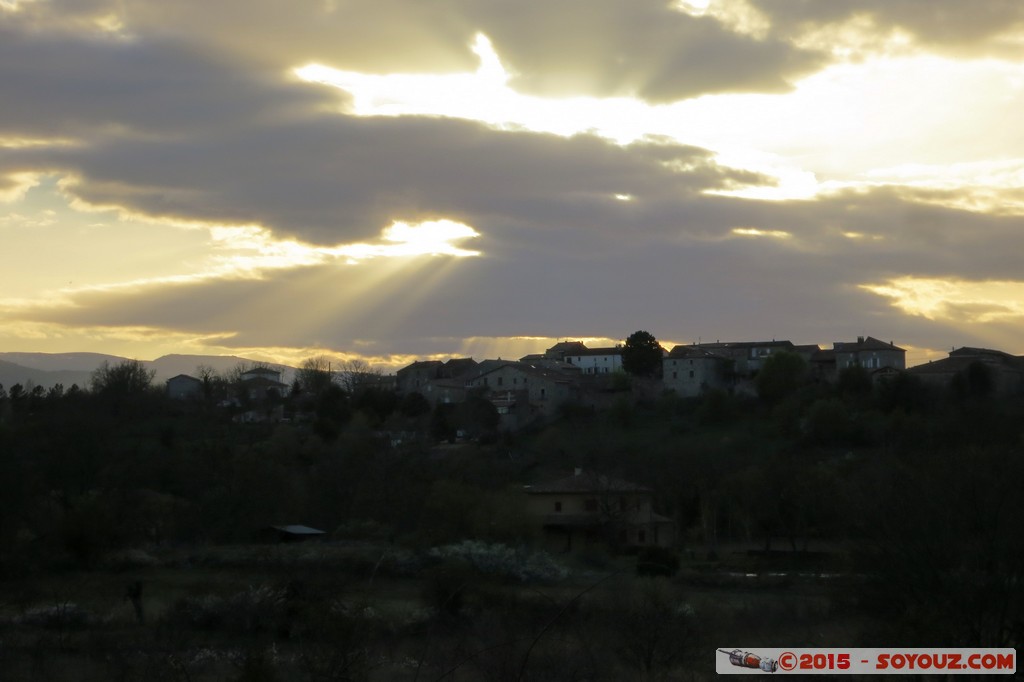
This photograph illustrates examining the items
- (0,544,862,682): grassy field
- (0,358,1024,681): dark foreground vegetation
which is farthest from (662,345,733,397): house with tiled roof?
(0,544,862,682): grassy field

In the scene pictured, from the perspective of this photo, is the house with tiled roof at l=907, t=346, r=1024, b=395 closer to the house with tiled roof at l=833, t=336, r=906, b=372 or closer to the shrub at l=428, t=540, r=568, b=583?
the house with tiled roof at l=833, t=336, r=906, b=372

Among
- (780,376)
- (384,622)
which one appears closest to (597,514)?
(384,622)

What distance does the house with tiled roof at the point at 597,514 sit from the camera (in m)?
41.1

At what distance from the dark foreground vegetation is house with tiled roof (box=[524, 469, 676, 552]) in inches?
63.9

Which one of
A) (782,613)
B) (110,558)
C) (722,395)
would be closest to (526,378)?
(722,395)

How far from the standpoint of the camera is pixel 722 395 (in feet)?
247

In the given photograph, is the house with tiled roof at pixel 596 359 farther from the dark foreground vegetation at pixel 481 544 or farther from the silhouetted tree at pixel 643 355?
the dark foreground vegetation at pixel 481 544

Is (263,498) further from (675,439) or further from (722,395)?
(722,395)

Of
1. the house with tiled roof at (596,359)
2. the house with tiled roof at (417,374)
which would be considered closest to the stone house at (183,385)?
the house with tiled roof at (417,374)

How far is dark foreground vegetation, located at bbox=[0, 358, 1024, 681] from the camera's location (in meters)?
15.1

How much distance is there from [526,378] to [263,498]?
5264 cm

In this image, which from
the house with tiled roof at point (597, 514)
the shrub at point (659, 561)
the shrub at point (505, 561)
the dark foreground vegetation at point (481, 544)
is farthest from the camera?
the house with tiled roof at point (597, 514)

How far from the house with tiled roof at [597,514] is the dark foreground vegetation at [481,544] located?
5.33 ft

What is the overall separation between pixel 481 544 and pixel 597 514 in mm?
11606
